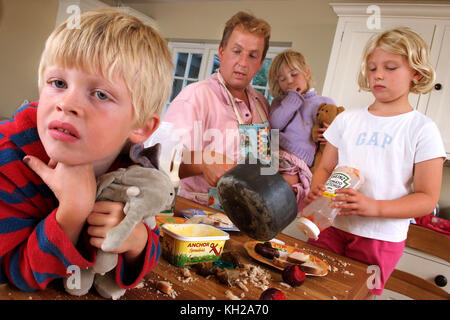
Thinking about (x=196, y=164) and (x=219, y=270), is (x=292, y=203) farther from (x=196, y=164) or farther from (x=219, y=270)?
(x=196, y=164)

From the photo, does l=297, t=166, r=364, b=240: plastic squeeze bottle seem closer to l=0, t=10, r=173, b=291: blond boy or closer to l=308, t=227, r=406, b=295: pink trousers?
l=308, t=227, r=406, b=295: pink trousers

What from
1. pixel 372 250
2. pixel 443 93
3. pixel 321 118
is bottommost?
pixel 372 250

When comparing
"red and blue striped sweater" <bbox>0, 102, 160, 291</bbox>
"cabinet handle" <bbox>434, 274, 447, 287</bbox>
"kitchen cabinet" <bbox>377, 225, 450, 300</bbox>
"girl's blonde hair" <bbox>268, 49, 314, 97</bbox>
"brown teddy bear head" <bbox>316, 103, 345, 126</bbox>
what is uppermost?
"girl's blonde hair" <bbox>268, 49, 314, 97</bbox>

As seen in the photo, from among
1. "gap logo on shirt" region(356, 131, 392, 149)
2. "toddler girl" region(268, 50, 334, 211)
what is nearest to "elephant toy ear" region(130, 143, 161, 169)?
"gap logo on shirt" region(356, 131, 392, 149)

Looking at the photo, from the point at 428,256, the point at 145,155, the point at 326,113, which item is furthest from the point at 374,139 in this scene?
the point at 428,256

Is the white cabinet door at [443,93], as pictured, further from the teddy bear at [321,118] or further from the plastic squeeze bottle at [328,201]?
the plastic squeeze bottle at [328,201]

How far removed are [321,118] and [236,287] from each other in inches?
34.5

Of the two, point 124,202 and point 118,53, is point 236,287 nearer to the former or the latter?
point 124,202

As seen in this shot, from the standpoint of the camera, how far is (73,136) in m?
0.34

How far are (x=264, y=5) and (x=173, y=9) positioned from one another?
101 centimetres

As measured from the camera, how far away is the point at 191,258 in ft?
1.95

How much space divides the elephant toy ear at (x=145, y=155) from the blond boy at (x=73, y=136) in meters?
0.03

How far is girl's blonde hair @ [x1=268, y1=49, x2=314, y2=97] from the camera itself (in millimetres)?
1321

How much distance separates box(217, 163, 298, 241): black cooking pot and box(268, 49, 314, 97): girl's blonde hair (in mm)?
1021
